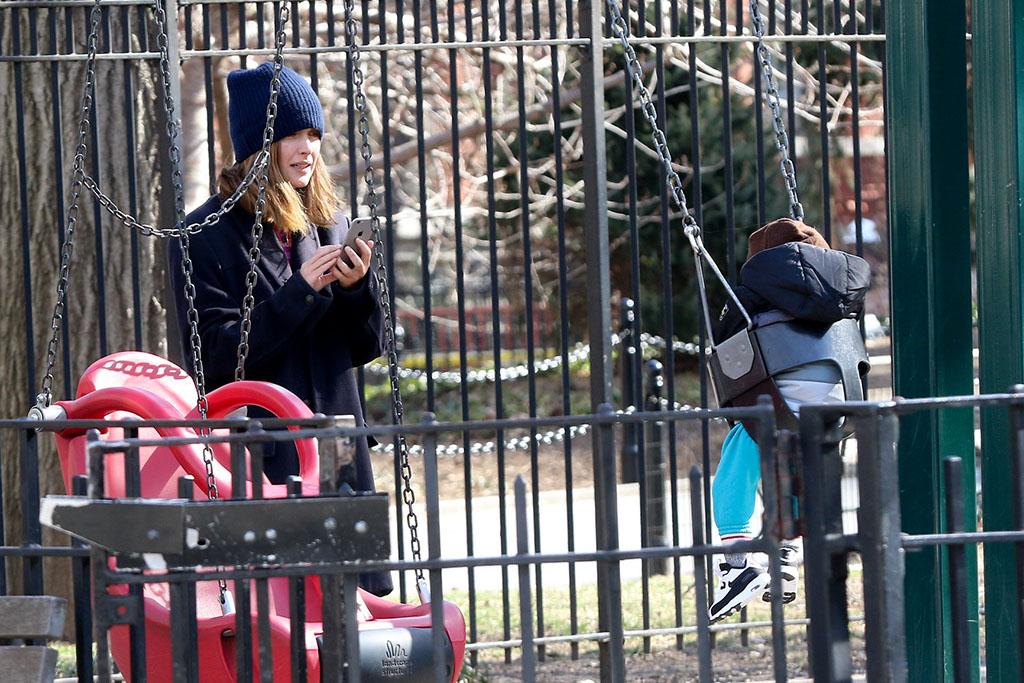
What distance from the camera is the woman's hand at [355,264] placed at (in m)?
3.84

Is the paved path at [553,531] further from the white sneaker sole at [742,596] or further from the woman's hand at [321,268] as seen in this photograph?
the woman's hand at [321,268]

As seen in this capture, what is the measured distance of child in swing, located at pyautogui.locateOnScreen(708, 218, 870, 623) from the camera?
396cm

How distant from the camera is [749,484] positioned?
163 inches

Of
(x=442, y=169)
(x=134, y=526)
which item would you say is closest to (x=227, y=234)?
(x=134, y=526)

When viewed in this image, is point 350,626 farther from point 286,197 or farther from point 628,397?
point 628,397

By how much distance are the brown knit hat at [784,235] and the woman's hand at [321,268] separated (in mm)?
1201

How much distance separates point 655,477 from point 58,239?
3271 millimetres

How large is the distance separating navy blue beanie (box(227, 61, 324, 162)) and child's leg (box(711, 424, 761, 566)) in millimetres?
1492

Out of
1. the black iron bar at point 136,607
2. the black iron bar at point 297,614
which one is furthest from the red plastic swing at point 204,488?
the black iron bar at point 297,614

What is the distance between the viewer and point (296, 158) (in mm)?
4043

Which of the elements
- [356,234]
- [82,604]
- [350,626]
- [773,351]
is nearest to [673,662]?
[773,351]

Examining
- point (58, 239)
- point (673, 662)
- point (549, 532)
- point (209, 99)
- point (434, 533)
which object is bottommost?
point (673, 662)

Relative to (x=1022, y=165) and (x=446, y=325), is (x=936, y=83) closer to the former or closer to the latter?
(x=1022, y=165)

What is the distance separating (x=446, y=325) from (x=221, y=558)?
13.5 metres
